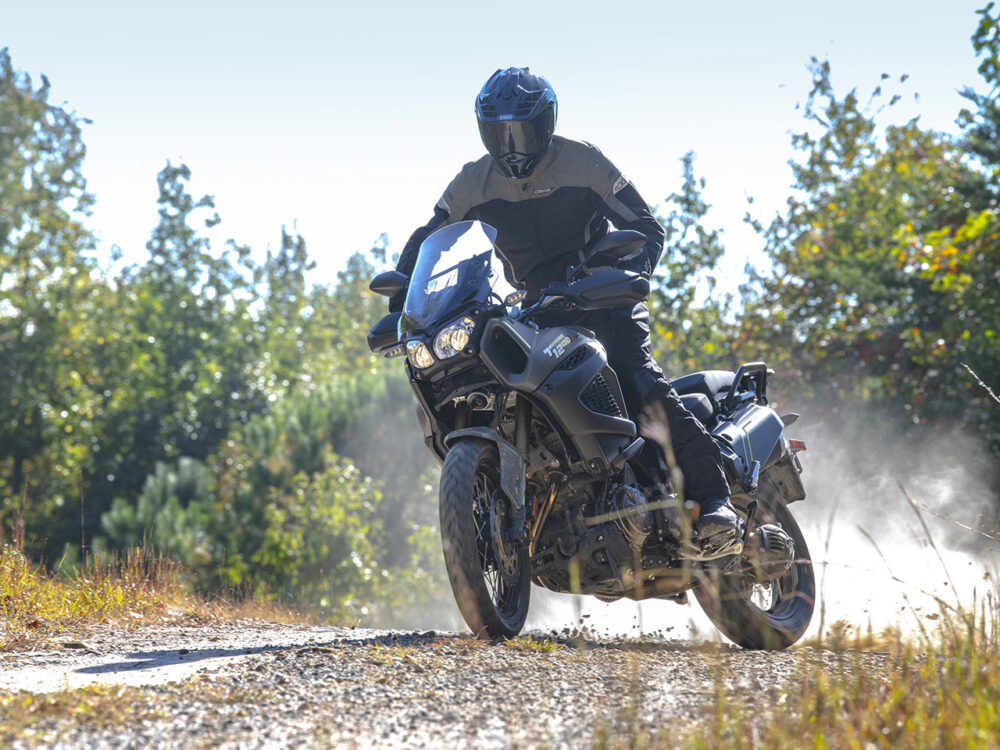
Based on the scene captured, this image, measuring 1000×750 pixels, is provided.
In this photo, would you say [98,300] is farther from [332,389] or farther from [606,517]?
[606,517]

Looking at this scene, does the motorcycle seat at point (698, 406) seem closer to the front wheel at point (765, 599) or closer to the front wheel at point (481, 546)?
the front wheel at point (765, 599)

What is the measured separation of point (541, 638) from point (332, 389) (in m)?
24.0

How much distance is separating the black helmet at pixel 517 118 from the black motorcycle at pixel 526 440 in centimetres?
39

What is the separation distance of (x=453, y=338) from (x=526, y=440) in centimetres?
56

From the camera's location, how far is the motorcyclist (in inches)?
204

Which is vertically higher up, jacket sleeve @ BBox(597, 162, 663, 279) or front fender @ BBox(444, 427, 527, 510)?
jacket sleeve @ BBox(597, 162, 663, 279)

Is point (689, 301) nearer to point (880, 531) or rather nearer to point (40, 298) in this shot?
point (880, 531)

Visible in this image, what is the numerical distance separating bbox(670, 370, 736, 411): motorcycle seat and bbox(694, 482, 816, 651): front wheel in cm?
58

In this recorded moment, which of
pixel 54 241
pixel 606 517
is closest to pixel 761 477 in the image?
pixel 606 517

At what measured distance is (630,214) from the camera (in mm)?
5352

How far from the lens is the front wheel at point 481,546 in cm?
438

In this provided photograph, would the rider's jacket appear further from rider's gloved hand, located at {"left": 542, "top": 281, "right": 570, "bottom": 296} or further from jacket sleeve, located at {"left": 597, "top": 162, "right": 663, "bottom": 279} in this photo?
rider's gloved hand, located at {"left": 542, "top": 281, "right": 570, "bottom": 296}

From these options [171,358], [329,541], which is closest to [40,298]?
[171,358]

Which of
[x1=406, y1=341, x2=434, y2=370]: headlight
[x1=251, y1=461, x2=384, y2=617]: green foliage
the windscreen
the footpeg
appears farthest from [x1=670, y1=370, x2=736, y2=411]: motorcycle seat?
[x1=251, y1=461, x2=384, y2=617]: green foliage
